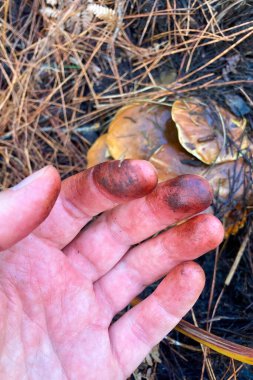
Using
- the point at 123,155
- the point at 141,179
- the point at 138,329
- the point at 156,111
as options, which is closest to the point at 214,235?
the point at 141,179

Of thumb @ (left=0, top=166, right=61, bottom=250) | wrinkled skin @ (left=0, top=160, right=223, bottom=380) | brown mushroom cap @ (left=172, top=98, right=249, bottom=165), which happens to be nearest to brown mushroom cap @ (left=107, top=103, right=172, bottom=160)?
brown mushroom cap @ (left=172, top=98, right=249, bottom=165)

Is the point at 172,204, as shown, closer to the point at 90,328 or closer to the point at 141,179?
the point at 141,179

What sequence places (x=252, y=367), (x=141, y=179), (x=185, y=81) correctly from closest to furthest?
(x=141, y=179) → (x=252, y=367) → (x=185, y=81)

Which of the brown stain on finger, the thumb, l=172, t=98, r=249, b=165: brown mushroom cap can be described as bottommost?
→ l=172, t=98, r=249, b=165: brown mushroom cap

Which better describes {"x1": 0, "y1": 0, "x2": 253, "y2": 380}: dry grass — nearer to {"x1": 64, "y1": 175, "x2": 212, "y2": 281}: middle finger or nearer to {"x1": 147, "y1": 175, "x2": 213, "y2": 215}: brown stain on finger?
{"x1": 64, "y1": 175, "x2": 212, "y2": 281}: middle finger

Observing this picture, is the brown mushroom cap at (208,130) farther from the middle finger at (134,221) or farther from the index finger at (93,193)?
the index finger at (93,193)

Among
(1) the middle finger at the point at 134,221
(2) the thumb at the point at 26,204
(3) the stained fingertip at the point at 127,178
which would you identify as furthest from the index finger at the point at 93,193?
(2) the thumb at the point at 26,204

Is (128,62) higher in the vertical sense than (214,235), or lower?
higher
